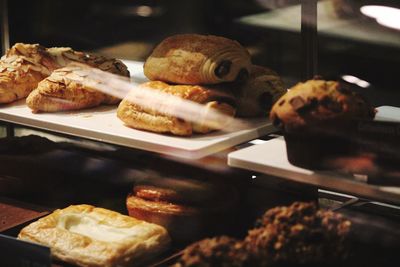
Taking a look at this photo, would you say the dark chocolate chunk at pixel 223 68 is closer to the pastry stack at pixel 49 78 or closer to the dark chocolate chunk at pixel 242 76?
the dark chocolate chunk at pixel 242 76

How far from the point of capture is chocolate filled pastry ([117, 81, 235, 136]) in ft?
6.12

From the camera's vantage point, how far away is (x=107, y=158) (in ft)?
7.57

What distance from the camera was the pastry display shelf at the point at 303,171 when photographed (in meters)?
1.54

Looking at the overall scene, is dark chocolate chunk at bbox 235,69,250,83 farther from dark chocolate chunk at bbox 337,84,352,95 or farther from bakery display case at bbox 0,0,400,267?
dark chocolate chunk at bbox 337,84,352,95

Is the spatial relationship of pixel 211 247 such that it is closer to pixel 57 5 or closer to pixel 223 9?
pixel 57 5

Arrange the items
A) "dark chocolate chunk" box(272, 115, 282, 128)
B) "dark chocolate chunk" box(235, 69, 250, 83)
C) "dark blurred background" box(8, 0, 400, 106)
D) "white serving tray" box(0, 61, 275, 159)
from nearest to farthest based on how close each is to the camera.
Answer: "dark chocolate chunk" box(272, 115, 282, 128) → "white serving tray" box(0, 61, 275, 159) → "dark chocolate chunk" box(235, 69, 250, 83) → "dark blurred background" box(8, 0, 400, 106)

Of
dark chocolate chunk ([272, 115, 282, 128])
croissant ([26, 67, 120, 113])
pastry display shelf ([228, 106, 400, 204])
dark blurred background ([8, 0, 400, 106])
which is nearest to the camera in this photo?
pastry display shelf ([228, 106, 400, 204])

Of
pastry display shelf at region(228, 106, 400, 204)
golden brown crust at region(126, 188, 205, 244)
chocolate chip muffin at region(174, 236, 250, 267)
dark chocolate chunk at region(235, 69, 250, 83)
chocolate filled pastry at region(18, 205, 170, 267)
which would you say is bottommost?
chocolate filled pastry at region(18, 205, 170, 267)

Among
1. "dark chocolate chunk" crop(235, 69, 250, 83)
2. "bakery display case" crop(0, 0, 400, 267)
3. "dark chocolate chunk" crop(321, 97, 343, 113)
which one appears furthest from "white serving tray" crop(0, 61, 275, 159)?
"dark chocolate chunk" crop(321, 97, 343, 113)

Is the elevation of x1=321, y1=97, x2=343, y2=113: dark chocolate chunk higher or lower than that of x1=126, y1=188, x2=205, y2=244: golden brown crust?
higher

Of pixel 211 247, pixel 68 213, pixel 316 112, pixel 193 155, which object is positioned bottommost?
pixel 68 213

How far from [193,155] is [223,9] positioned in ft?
6.11

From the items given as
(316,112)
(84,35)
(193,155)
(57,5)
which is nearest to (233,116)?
(193,155)

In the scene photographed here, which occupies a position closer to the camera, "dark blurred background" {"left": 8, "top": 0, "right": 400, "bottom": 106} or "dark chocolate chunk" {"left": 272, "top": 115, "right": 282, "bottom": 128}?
"dark chocolate chunk" {"left": 272, "top": 115, "right": 282, "bottom": 128}
